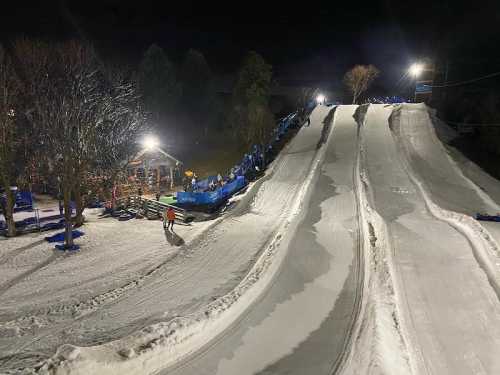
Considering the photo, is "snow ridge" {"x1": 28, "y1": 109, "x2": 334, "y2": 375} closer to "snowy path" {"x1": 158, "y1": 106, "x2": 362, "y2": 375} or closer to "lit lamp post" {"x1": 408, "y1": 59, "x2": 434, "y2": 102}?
"snowy path" {"x1": 158, "y1": 106, "x2": 362, "y2": 375}

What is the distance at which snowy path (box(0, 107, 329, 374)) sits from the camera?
7.62 m

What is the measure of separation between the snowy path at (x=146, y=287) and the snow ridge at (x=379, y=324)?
3.90m

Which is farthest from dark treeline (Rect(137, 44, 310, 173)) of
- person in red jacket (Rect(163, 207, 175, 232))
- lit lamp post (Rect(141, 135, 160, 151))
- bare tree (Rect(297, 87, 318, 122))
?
person in red jacket (Rect(163, 207, 175, 232))

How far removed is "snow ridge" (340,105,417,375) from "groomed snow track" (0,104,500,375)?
3 cm

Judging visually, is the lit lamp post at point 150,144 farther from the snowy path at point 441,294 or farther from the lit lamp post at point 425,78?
the lit lamp post at point 425,78

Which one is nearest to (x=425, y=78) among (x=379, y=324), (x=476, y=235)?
(x=476, y=235)

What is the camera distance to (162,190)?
29594 millimetres

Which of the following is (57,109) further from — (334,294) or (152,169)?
(152,169)

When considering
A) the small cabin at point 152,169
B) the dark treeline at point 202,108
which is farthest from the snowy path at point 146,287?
the dark treeline at point 202,108

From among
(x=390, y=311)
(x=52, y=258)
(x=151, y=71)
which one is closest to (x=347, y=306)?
(x=390, y=311)

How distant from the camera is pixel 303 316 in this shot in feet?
28.6

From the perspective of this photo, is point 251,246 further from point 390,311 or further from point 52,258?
point 52,258

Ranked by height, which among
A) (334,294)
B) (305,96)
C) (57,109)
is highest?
(305,96)

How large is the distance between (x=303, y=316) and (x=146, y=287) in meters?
4.78
